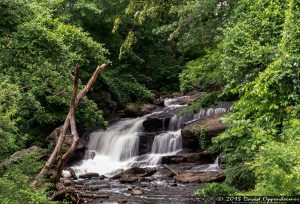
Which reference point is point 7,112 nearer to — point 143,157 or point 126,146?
point 143,157

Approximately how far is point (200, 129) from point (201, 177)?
3.72 m

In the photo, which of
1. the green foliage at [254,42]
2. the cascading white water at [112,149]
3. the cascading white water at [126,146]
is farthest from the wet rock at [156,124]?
the green foliage at [254,42]

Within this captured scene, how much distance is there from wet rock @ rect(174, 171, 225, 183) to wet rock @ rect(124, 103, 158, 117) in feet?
36.7

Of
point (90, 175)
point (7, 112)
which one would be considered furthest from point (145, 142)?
point (7, 112)

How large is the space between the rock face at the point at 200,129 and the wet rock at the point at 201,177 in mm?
2695

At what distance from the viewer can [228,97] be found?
20.8m

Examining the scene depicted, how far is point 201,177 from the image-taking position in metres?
14.7


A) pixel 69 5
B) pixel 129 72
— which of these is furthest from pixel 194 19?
pixel 129 72

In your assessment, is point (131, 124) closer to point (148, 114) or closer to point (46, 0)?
point (148, 114)

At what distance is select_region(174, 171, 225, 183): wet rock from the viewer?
46.3 feet

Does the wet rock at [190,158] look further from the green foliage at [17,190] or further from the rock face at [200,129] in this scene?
the green foliage at [17,190]

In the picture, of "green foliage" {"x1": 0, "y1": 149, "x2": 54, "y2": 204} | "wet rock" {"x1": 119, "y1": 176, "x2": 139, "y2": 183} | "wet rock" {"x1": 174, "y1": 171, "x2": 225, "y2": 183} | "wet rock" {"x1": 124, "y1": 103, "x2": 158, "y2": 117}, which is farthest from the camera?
"wet rock" {"x1": 124, "y1": 103, "x2": 158, "y2": 117}

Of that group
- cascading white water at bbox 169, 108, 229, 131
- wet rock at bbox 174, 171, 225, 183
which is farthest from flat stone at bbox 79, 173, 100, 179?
cascading white water at bbox 169, 108, 229, 131

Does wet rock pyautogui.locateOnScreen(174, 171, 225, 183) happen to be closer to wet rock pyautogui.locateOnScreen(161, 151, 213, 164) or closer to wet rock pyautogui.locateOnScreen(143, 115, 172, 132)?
wet rock pyautogui.locateOnScreen(161, 151, 213, 164)
